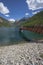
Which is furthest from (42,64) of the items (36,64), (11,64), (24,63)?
(11,64)

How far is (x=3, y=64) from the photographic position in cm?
1867

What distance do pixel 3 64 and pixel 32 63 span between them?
3.79 meters

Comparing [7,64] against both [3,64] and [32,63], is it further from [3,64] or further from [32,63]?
[32,63]

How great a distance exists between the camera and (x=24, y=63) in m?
18.9

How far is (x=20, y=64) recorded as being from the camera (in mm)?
18297

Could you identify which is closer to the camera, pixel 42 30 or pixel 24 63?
pixel 24 63

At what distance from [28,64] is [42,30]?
138659 mm

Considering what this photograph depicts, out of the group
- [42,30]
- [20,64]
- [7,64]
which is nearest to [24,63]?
[20,64]

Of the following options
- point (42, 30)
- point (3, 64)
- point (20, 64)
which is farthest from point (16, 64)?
point (42, 30)

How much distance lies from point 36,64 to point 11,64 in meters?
3.24

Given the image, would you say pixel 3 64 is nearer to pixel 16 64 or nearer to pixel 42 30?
pixel 16 64

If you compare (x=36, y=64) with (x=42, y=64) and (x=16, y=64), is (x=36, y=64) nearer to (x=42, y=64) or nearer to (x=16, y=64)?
(x=42, y=64)

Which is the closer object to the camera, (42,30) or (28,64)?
(28,64)

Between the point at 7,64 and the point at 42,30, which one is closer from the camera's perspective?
the point at 7,64
